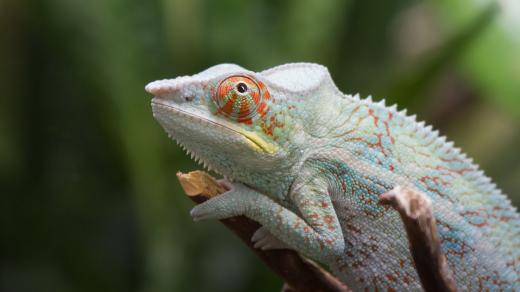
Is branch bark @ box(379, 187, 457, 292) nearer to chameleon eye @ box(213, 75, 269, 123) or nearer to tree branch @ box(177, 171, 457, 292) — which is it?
tree branch @ box(177, 171, 457, 292)

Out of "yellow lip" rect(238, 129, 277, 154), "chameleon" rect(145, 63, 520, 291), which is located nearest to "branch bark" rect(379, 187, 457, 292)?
"chameleon" rect(145, 63, 520, 291)

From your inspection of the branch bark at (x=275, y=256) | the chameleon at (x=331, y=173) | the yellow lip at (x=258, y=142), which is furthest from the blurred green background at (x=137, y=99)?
the yellow lip at (x=258, y=142)

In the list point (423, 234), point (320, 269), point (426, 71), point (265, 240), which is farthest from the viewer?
→ point (426, 71)

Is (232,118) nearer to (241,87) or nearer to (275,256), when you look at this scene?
(241,87)

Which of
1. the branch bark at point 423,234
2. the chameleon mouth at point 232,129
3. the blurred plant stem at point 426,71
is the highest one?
→ the blurred plant stem at point 426,71

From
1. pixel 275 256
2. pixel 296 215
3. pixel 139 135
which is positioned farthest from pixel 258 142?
pixel 139 135

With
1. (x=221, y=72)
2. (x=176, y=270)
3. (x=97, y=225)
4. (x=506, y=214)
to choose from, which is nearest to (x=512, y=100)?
(x=506, y=214)

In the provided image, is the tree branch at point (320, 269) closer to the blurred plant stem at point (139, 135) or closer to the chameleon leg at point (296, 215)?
the chameleon leg at point (296, 215)
